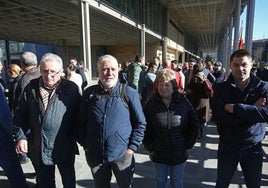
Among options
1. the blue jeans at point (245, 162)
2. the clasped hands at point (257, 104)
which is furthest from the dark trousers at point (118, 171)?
the clasped hands at point (257, 104)

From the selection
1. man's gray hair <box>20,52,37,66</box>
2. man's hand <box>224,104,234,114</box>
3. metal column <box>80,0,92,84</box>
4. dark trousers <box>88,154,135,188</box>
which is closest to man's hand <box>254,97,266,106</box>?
man's hand <box>224,104,234,114</box>

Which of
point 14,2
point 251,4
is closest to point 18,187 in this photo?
point 251,4

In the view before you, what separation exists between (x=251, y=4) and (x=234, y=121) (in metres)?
7.65

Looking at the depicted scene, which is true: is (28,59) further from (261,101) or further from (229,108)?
(261,101)

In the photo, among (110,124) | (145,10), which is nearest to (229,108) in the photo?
(110,124)

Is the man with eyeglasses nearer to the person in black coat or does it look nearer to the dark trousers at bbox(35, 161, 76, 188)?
the dark trousers at bbox(35, 161, 76, 188)

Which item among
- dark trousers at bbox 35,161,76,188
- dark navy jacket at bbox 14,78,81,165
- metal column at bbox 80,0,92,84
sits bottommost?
dark trousers at bbox 35,161,76,188

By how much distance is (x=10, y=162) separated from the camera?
2.80 m

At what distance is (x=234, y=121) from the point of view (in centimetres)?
226

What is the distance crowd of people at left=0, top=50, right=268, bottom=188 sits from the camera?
2238 mm

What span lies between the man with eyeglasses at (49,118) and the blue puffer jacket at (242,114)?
148cm

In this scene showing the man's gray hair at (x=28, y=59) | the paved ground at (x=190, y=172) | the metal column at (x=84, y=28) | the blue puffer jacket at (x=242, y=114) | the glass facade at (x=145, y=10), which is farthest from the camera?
the glass facade at (x=145, y=10)

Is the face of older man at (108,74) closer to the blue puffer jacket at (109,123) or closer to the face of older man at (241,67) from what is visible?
the blue puffer jacket at (109,123)

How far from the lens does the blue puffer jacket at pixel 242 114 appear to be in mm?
2160
